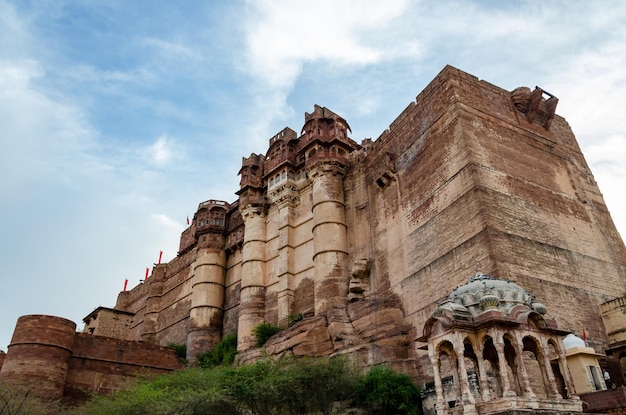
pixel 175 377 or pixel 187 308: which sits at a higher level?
pixel 187 308

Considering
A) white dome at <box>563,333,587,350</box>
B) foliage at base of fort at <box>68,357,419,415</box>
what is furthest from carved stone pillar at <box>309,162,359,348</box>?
white dome at <box>563,333,587,350</box>

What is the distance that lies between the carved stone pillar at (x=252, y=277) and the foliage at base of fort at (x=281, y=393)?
811cm

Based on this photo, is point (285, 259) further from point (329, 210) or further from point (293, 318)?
point (329, 210)

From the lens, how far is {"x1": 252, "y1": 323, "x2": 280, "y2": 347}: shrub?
22016 millimetres

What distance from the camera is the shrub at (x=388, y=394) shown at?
13828 millimetres

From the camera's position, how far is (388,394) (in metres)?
13.9

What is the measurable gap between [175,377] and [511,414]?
11735 millimetres

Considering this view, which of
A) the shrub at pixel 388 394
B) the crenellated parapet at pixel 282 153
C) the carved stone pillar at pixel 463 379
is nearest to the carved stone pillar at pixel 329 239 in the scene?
the crenellated parapet at pixel 282 153

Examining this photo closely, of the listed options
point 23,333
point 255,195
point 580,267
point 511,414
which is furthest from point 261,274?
point 511,414

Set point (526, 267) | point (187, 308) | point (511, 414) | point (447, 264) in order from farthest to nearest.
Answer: point (187, 308) < point (447, 264) < point (526, 267) < point (511, 414)

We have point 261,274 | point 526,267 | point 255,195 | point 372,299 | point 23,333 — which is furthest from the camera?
point 255,195

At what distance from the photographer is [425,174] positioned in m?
19.0

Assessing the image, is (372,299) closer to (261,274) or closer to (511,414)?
(261,274)

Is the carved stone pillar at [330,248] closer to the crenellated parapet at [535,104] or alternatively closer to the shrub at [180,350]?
the crenellated parapet at [535,104]
